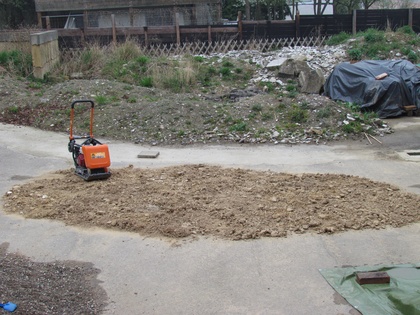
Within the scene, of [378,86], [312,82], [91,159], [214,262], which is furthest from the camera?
[312,82]

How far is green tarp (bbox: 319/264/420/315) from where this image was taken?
507 cm

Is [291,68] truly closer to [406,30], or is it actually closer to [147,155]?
[406,30]

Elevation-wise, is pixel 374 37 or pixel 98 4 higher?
A: pixel 98 4

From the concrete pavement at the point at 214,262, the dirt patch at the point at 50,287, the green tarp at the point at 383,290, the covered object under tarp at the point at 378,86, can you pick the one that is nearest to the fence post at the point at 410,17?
the covered object under tarp at the point at 378,86

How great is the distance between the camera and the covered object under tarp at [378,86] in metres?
14.0

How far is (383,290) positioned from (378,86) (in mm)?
9790

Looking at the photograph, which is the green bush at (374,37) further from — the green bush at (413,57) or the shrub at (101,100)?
the shrub at (101,100)

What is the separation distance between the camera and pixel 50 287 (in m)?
5.39

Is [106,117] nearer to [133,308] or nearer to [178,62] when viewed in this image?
[178,62]

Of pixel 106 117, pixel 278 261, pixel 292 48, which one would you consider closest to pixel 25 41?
pixel 106 117

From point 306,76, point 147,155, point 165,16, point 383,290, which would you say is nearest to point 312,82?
point 306,76

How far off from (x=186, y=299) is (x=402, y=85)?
11020 millimetres

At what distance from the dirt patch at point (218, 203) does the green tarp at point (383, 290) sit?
3.77 ft

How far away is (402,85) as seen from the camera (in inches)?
558
